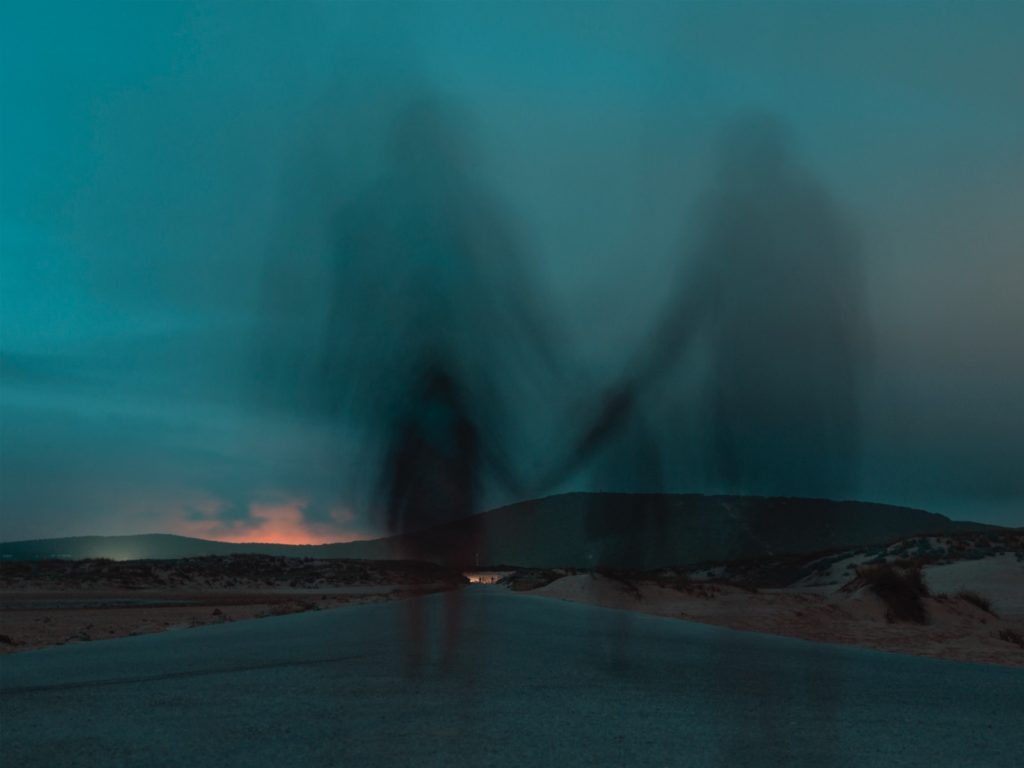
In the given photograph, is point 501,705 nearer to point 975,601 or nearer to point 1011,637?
point 1011,637

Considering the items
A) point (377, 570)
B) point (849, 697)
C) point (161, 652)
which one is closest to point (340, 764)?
point (849, 697)

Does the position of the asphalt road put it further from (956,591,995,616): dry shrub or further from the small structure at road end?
the small structure at road end

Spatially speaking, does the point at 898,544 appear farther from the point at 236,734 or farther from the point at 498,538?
the point at 498,538

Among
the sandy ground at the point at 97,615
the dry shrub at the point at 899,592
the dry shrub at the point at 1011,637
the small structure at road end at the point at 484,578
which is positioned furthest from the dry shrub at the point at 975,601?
the small structure at road end at the point at 484,578

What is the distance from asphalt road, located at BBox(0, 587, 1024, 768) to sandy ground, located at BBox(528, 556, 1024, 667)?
20.3ft

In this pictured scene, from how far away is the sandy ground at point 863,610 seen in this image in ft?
60.2

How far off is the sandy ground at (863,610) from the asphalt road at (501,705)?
6183mm

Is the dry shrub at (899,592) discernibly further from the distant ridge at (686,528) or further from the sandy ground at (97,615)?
the distant ridge at (686,528)

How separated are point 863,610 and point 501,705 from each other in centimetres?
2096

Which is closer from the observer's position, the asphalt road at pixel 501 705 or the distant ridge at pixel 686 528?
the asphalt road at pixel 501 705

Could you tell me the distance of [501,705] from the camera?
312 inches

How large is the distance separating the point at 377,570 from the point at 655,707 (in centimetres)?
7277

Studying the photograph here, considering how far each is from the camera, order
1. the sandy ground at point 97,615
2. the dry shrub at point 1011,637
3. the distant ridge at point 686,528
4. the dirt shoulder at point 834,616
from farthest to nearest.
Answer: the distant ridge at point 686,528 → the sandy ground at point 97,615 → the dry shrub at point 1011,637 → the dirt shoulder at point 834,616

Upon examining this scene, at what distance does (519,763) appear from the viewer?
580cm
